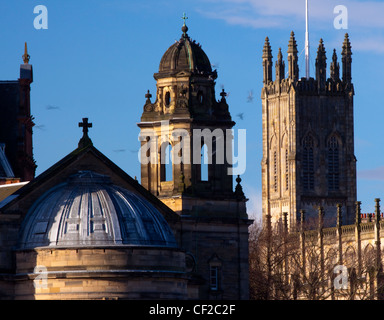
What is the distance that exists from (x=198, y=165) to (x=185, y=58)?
667 centimetres

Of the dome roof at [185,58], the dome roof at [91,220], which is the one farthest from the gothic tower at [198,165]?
the dome roof at [91,220]

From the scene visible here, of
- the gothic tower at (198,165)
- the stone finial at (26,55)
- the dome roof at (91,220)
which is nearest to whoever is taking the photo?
the dome roof at (91,220)

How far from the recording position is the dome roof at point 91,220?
3915 inches

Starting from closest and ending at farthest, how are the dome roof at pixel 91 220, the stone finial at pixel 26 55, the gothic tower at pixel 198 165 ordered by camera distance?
the dome roof at pixel 91 220 → the gothic tower at pixel 198 165 → the stone finial at pixel 26 55

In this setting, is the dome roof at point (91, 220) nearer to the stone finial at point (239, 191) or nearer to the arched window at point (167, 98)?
the stone finial at point (239, 191)

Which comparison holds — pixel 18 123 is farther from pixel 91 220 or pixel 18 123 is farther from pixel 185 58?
pixel 91 220

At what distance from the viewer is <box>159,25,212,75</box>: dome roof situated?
114 meters

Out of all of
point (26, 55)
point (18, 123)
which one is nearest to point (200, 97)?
point (18, 123)

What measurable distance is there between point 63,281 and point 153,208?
896 cm

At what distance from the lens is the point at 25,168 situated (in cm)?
12062

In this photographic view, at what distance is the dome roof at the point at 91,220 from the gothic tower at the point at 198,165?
28.4 feet

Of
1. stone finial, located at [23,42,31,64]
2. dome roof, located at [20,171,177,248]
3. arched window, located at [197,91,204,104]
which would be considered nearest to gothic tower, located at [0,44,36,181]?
stone finial, located at [23,42,31,64]

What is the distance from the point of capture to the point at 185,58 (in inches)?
4510

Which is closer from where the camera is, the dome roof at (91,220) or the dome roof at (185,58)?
the dome roof at (91,220)
